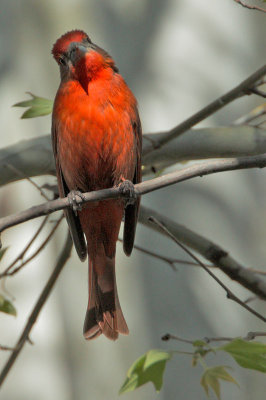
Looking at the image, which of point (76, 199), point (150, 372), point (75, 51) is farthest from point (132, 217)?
point (150, 372)

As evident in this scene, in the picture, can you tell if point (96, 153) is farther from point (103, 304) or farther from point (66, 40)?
point (103, 304)

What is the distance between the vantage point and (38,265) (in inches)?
187

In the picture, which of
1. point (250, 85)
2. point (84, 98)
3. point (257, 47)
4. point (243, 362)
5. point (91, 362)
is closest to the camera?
point (243, 362)

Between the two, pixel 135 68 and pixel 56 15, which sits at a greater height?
pixel 56 15

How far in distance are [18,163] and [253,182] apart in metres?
2.56

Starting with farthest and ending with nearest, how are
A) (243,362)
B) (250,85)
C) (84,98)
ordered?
(84,98) < (250,85) < (243,362)

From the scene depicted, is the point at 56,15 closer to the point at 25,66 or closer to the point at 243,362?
the point at 25,66

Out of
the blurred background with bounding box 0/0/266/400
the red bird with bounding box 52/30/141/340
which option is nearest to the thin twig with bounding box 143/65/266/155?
the red bird with bounding box 52/30/141/340

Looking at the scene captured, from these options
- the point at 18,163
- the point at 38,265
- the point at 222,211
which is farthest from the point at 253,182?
the point at 18,163

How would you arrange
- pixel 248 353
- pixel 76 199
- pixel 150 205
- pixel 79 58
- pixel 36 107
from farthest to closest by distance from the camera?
1. pixel 150 205
2. pixel 79 58
3. pixel 36 107
4. pixel 76 199
5. pixel 248 353

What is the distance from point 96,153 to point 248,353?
1330 millimetres

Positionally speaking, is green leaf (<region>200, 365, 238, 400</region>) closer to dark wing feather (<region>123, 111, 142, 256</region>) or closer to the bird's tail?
the bird's tail

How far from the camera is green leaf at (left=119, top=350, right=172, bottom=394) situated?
2113 millimetres

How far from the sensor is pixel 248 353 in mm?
2084
